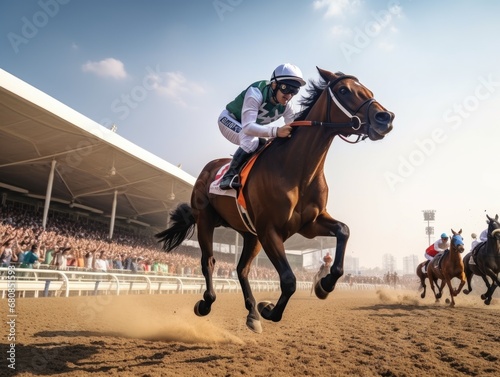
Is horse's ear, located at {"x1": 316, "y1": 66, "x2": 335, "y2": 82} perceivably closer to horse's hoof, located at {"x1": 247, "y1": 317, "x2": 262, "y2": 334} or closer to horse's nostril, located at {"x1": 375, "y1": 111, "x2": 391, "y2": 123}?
horse's nostril, located at {"x1": 375, "y1": 111, "x2": 391, "y2": 123}

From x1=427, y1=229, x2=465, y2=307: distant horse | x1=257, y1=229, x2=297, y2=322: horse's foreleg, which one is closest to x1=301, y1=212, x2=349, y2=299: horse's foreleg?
x1=257, y1=229, x2=297, y2=322: horse's foreleg

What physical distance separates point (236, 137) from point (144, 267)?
16749 mm

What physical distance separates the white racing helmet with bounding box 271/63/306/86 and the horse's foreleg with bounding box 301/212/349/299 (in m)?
1.47

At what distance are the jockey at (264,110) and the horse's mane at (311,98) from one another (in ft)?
0.64

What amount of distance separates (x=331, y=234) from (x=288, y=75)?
5.82ft

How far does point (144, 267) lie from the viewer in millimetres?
20156

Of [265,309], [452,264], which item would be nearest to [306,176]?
[265,309]

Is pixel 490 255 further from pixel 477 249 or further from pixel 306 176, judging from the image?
pixel 306 176

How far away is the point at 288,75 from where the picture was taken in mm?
4199

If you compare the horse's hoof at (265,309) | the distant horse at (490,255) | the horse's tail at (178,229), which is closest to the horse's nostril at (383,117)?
the horse's hoof at (265,309)

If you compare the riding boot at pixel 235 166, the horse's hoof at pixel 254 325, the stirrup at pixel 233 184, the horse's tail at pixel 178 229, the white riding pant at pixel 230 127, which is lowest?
the horse's hoof at pixel 254 325

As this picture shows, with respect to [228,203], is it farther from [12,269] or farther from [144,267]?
[144,267]

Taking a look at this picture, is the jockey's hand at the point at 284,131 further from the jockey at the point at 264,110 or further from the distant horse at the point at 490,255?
the distant horse at the point at 490,255

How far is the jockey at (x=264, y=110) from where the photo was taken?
4.15 metres
